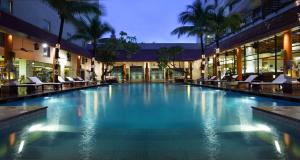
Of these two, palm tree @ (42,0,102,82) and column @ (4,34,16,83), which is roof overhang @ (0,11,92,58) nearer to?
column @ (4,34,16,83)

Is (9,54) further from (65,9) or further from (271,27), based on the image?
(271,27)

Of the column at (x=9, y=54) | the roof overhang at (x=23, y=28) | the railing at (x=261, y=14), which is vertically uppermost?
the railing at (x=261, y=14)

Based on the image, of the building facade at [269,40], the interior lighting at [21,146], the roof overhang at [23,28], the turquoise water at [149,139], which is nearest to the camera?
the turquoise water at [149,139]

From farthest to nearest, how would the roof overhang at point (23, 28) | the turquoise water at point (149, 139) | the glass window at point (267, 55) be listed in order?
1. the glass window at point (267, 55)
2. the roof overhang at point (23, 28)
3. the turquoise water at point (149, 139)

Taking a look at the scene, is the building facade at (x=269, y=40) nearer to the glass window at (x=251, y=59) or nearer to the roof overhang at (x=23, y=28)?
the glass window at (x=251, y=59)

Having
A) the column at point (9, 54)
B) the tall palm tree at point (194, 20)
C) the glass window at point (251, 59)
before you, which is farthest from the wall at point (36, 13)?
the glass window at point (251, 59)

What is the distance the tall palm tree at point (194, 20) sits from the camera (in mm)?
30078

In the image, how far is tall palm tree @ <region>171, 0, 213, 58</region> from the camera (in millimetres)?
30078

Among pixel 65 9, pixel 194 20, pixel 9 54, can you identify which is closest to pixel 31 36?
pixel 65 9

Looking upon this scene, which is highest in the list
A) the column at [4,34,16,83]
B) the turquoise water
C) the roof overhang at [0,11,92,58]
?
the roof overhang at [0,11,92,58]

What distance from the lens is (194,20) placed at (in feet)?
101

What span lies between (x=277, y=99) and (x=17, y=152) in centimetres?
1101

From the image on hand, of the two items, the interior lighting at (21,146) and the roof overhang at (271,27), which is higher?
the roof overhang at (271,27)

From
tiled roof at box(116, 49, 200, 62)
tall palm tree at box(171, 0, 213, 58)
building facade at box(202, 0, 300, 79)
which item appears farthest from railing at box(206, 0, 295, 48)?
tiled roof at box(116, 49, 200, 62)
